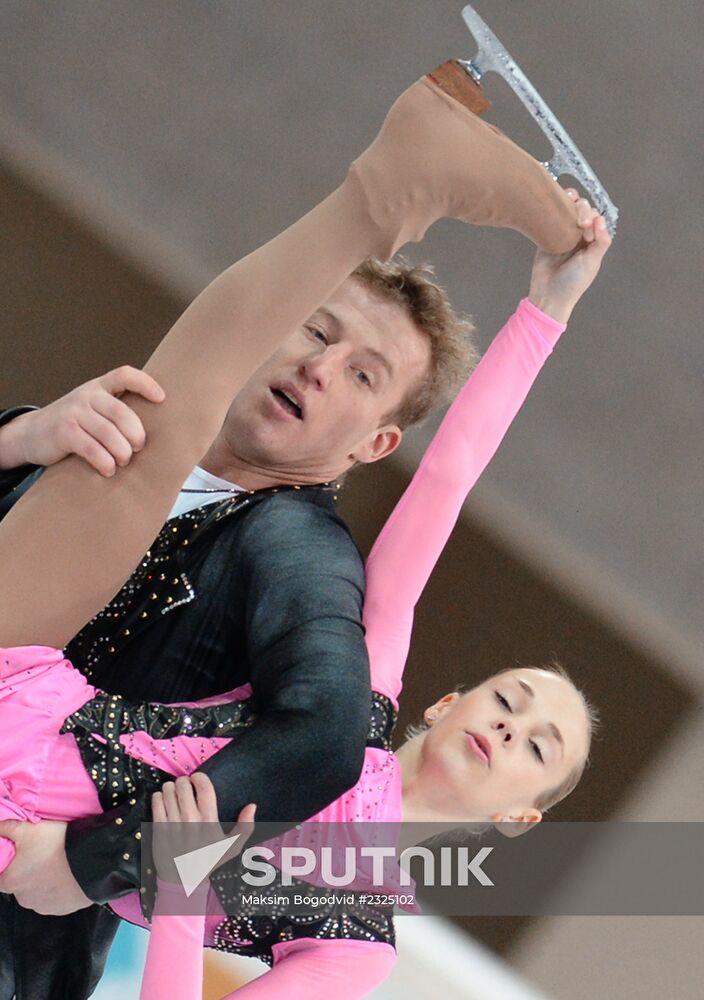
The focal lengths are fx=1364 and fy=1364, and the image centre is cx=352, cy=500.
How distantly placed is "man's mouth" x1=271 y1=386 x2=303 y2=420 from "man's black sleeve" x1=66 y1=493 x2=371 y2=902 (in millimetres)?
147

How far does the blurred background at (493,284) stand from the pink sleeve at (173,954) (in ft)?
2.32

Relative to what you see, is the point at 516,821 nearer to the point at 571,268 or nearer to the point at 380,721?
the point at 380,721

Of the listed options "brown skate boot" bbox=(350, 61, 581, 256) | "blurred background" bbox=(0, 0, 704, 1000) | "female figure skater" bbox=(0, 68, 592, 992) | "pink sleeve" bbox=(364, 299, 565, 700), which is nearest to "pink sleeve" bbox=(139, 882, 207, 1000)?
"female figure skater" bbox=(0, 68, 592, 992)

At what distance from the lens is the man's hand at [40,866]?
2.67 feet

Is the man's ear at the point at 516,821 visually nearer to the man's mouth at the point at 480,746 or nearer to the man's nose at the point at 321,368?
the man's mouth at the point at 480,746

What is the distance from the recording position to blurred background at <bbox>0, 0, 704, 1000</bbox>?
169cm

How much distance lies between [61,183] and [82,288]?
0.18m

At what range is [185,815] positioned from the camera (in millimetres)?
792

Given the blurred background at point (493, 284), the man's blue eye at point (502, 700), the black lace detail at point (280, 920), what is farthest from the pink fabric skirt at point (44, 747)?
the blurred background at point (493, 284)

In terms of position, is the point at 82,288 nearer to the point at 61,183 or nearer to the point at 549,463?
the point at 61,183

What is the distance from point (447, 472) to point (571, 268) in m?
0.17

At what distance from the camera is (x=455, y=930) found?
169 cm

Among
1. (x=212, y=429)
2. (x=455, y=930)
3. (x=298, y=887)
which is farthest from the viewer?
(x=455, y=930)

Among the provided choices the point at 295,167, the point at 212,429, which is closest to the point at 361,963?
the point at 212,429
